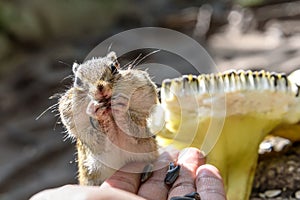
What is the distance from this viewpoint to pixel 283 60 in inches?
132

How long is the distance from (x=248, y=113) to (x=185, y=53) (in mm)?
2295

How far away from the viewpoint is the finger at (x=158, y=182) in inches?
53.3

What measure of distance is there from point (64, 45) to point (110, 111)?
315 cm

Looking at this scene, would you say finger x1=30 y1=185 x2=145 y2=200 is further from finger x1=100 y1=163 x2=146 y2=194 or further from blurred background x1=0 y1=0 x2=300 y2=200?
blurred background x1=0 y1=0 x2=300 y2=200

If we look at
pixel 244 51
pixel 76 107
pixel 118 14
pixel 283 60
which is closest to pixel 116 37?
pixel 118 14

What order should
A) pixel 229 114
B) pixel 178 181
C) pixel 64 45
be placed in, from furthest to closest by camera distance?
pixel 64 45 → pixel 229 114 → pixel 178 181

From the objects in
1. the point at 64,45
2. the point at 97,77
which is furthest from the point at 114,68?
the point at 64,45

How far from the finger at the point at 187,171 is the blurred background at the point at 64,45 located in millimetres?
1692

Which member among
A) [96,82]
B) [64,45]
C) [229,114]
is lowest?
[229,114]

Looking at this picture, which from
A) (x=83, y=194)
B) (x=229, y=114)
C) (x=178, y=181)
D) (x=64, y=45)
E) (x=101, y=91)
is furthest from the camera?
(x=64, y=45)

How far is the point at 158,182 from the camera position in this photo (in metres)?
1.38

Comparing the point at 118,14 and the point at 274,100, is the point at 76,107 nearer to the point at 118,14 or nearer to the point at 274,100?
the point at 274,100

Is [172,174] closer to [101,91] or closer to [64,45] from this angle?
[101,91]

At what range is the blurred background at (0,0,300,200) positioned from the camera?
3.25 m
